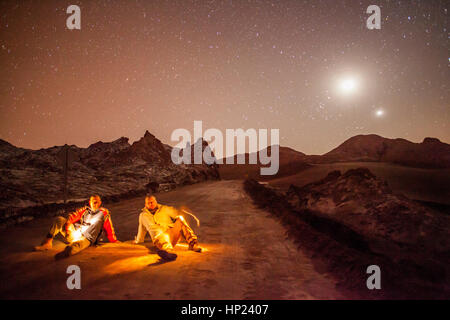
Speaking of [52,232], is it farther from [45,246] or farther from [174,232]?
[174,232]

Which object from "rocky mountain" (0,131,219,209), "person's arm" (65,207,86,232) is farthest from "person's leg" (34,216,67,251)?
"rocky mountain" (0,131,219,209)

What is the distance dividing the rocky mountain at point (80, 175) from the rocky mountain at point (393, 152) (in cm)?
5612

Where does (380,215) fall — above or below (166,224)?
below

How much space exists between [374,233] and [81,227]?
716 cm

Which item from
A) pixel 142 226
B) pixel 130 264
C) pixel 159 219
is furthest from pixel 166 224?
pixel 130 264

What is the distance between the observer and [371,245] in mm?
5883

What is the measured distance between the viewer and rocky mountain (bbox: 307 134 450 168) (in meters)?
61.1

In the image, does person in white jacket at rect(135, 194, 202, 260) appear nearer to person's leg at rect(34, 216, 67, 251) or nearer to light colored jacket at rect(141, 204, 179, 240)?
light colored jacket at rect(141, 204, 179, 240)

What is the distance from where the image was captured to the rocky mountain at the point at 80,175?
34.4 feet

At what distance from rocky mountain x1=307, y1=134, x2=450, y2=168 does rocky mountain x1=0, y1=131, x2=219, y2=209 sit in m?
56.1

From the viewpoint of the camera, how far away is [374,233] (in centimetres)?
654
